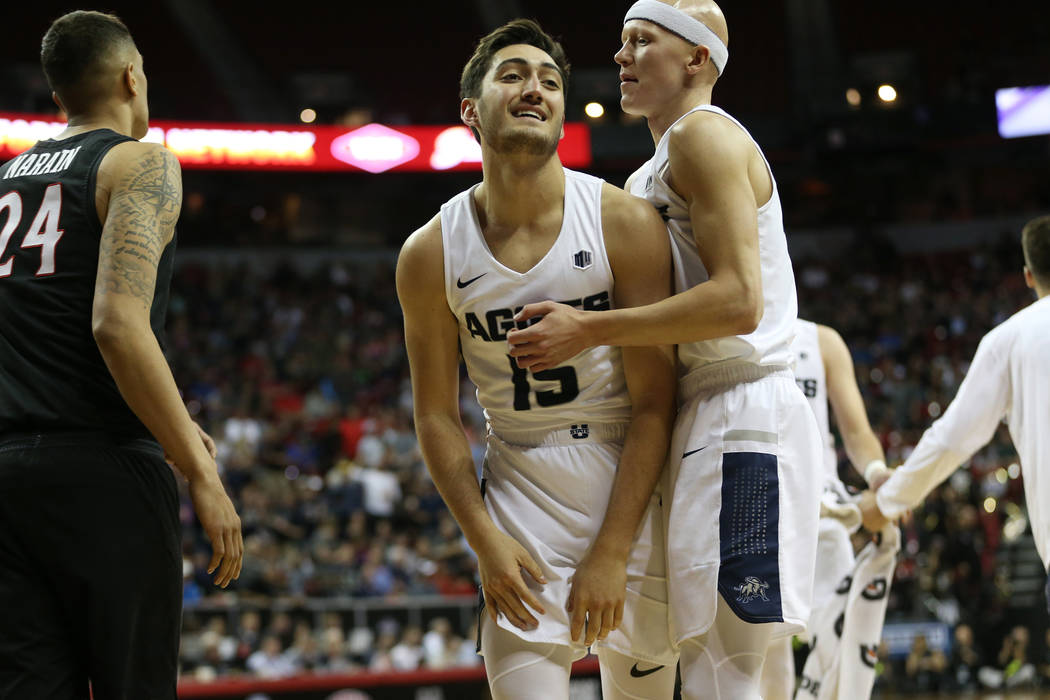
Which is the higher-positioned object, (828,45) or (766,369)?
(828,45)

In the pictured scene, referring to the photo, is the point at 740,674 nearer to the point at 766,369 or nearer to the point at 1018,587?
the point at 766,369

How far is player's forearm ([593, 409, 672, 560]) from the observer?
3186mm

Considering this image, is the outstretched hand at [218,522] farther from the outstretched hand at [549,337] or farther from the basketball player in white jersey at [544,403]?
the outstretched hand at [549,337]

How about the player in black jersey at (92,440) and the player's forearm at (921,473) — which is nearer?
the player in black jersey at (92,440)

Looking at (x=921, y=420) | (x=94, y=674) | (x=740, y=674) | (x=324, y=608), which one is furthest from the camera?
(x=921, y=420)

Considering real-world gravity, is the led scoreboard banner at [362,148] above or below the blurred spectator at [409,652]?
above

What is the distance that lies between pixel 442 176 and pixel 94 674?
2227 centimetres

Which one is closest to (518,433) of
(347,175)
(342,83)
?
(347,175)

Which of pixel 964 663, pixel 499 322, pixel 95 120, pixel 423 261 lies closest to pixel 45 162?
pixel 95 120

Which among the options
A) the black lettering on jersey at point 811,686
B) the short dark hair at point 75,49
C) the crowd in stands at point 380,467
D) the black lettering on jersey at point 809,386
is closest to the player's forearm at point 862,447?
the black lettering on jersey at point 809,386

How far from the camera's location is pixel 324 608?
11.0m

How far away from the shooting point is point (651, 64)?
11.8 feet

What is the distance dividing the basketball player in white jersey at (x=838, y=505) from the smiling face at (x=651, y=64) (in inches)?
80.9

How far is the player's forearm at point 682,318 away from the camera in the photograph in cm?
304
